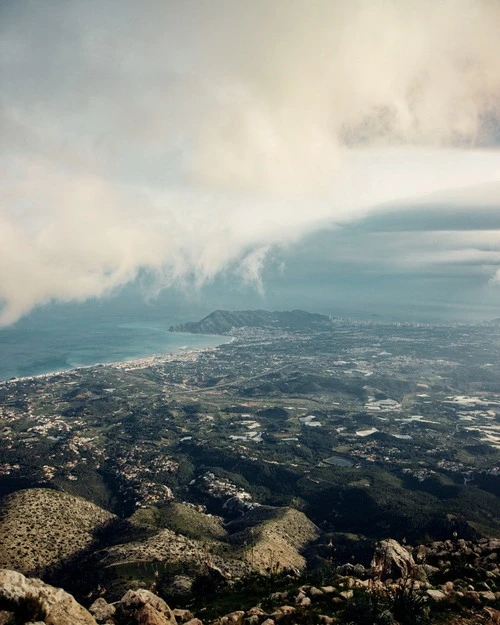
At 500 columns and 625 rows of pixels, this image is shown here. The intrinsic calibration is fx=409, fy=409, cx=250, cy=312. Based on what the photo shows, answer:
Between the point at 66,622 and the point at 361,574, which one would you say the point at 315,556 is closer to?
the point at 361,574

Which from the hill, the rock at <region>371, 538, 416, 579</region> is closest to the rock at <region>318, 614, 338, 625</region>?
the rock at <region>371, 538, 416, 579</region>

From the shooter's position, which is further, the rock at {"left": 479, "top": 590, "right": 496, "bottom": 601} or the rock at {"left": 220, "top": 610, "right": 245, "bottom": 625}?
the rock at {"left": 479, "top": 590, "right": 496, "bottom": 601}

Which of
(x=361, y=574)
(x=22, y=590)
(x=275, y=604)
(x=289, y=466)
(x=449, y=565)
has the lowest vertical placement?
(x=289, y=466)

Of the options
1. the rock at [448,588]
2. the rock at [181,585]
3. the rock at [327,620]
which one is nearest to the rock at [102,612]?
the rock at [327,620]

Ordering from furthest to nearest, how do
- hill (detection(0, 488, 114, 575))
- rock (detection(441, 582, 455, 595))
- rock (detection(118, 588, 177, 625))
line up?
1. hill (detection(0, 488, 114, 575))
2. rock (detection(441, 582, 455, 595))
3. rock (detection(118, 588, 177, 625))

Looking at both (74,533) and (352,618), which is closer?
(352,618)

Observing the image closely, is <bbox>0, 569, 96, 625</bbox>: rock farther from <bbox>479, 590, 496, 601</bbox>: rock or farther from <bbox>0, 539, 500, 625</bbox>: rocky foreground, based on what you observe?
<bbox>479, 590, 496, 601</bbox>: rock

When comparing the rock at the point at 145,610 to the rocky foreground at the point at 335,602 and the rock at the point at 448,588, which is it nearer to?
the rocky foreground at the point at 335,602

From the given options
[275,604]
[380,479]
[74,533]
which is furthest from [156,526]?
[380,479]
